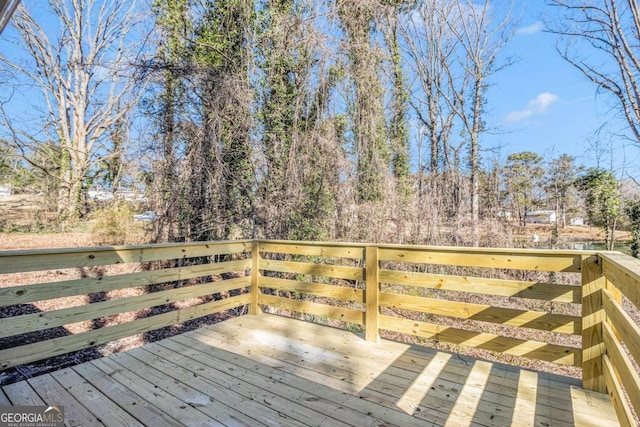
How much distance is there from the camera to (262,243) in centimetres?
377

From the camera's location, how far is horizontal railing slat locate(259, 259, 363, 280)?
10.1 feet

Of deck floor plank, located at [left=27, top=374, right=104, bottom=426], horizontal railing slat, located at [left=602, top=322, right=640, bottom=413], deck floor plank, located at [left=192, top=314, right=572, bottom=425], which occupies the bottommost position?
deck floor plank, located at [left=192, top=314, right=572, bottom=425]

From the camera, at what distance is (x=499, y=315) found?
7.84ft

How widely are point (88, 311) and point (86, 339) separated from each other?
219 mm

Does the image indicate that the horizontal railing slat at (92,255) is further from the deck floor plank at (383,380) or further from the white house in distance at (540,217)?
the white house in distance at (540,217)

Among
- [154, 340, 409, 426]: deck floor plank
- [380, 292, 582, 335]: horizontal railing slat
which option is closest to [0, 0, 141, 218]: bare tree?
[154, 340, 409, 426]: deck floor plank

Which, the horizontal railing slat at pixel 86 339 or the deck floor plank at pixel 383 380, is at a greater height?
the horizontal railing slat at pixel 86 339

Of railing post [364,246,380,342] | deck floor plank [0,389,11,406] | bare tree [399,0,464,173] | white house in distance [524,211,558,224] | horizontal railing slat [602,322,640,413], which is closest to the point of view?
horizontal railing slat [602,322,640,413]

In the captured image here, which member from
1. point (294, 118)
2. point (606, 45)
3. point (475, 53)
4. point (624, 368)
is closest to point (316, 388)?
point (624, 368)

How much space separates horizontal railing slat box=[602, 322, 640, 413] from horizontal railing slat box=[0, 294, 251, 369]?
126 inches

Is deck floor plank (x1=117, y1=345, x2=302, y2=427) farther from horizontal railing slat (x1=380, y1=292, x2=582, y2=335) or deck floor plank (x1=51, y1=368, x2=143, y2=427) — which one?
horizontal railing slat (x1=380, y1=292, x2=582, y2=335)

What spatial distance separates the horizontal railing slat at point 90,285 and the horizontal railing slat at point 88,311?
11 centimetres

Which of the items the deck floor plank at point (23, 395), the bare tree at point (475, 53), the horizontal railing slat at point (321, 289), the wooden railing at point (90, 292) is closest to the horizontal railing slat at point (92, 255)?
the wooden railing at point (90, 292)

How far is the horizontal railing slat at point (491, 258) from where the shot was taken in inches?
88.4
